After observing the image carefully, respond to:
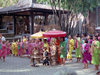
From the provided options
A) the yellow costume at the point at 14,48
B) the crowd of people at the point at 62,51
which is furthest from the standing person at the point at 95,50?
the yellow costume at the point at 14,48

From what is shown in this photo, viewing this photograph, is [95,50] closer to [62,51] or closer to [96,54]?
Answer: [96,54]

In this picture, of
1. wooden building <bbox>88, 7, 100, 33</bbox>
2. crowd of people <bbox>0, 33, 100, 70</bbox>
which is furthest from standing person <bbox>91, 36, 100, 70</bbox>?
wooden building <bbox>88, 7, 100, 33</bbox>

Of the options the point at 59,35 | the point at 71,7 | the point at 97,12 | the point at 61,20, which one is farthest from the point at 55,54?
the point at 97,12

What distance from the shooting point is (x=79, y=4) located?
16.0 m

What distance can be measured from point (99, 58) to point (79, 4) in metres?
8.47

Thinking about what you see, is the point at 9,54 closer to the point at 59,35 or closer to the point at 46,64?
the point at 46,64

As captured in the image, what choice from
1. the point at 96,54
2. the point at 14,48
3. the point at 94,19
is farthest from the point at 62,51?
the point at 94,19

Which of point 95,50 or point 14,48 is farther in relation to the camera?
point 14,48

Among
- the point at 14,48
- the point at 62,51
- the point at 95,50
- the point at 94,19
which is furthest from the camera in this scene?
the point at 94,19

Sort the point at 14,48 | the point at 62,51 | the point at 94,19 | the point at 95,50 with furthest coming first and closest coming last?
the point at 94,19 → the point at 14,48 → the point at 62,51 → the point at 95,50

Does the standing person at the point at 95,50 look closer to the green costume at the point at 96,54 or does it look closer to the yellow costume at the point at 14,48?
the green costume at the point at 96,54

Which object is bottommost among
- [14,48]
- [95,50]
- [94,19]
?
[14,48]

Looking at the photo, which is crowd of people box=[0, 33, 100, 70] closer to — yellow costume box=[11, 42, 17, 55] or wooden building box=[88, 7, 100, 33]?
yellow costume box=[11, 42, 17, 55]

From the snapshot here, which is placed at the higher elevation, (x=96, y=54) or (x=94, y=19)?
(x=94, y=19)
